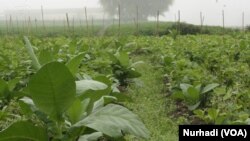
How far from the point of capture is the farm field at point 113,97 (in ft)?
7.96

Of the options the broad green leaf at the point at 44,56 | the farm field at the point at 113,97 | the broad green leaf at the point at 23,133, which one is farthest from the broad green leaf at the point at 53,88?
the broad green leaf at the point at 44,56

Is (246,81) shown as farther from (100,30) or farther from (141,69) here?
(100,30)

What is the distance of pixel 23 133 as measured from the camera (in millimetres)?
2512

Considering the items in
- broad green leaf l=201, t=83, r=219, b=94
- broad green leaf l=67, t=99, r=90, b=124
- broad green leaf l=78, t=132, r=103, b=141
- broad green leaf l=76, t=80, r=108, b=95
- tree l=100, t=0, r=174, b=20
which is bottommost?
broad green leaf l=78, t=132, r=103, b=141

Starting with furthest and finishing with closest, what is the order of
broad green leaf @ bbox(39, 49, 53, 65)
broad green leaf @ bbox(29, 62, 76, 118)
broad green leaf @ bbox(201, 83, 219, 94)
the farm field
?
1. broad green leaf @ bbox(201, 83, 219, 94)
2. broad green leaf @ bbox(39, 49, 53, 65)
3. the farm field
4. broad green leaf @ bbox(29, 62, 76, 118)

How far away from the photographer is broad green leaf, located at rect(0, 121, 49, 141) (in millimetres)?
2453

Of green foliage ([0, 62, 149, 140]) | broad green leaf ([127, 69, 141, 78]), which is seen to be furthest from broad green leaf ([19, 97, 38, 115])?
broad green leaf ([127, 69, 141, 78])

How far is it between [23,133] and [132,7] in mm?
38090

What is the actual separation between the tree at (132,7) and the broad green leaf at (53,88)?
123ft

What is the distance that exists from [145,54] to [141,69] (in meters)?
2.88

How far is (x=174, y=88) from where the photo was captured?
5570 millimetres

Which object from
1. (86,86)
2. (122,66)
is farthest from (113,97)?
(122,66)

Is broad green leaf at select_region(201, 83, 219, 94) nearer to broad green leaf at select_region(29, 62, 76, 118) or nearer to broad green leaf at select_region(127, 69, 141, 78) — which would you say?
broad green leaf at select_region(127, 69, 141, 78)
